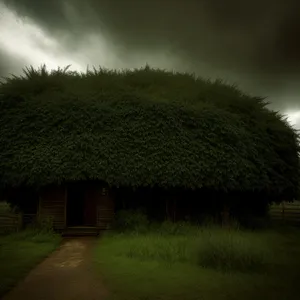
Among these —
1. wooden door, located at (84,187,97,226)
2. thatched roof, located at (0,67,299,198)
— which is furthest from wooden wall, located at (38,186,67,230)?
thatched roof, located at (0,67,299,198)

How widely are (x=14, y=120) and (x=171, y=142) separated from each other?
29.4ft

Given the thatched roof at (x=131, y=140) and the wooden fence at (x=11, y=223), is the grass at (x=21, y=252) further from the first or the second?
the thatched roof at (x=131, y=140)

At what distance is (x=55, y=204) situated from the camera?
21.7m

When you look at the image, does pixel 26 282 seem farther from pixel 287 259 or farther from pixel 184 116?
pixel 184 116

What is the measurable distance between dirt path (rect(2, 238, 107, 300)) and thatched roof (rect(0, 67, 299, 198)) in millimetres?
7012

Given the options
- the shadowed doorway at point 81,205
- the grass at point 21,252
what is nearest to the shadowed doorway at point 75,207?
the shadowed doorway at point 81,205

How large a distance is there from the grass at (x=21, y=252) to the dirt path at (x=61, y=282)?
0.28 metres

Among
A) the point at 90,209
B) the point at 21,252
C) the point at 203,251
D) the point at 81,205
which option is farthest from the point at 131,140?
the point at 203,251

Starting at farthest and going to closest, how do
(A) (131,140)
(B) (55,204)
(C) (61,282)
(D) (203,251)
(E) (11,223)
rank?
(B) (55,204)
(A) (131,140)
(E) (11,223)
(D) (203,251)
(C) (61,282)

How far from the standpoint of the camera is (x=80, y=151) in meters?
20.4

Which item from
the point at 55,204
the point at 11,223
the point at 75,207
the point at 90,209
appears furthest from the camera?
the point at 75,207

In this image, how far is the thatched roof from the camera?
20078mm

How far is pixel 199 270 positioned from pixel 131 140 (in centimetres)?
1100

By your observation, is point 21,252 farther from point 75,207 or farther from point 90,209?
point 75,207
